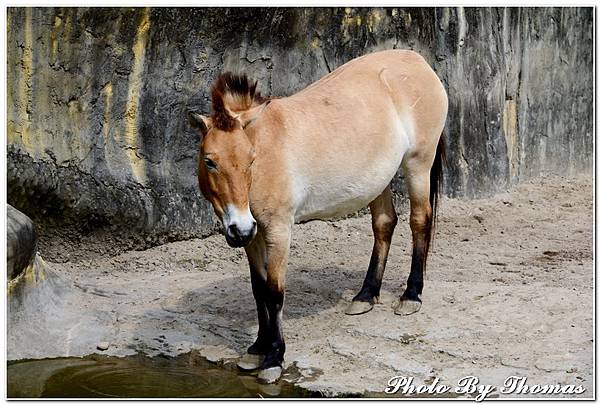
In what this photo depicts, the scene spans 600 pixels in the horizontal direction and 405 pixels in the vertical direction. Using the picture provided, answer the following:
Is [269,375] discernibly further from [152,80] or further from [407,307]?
[152,80]

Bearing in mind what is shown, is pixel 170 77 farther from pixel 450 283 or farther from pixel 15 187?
pixel 450 283

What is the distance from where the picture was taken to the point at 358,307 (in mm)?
6188

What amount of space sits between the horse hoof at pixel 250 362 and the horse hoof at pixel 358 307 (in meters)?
0.87

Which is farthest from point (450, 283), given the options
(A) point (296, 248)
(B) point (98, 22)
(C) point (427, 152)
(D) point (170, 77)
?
(B) point (98, 22)

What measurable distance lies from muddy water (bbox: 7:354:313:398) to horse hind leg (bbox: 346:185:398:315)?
1.24m

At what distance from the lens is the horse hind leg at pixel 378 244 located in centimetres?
632

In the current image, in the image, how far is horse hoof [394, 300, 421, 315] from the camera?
6.09 m

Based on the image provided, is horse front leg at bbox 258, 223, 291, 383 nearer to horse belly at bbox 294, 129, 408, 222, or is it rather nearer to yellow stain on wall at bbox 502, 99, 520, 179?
horse belly at bbox 294, 129, 408, 222

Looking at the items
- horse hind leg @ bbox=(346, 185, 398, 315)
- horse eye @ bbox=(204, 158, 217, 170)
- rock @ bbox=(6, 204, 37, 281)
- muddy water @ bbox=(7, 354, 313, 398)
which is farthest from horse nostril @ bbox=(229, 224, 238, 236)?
horse hind leg @ bbox=(346, 185, 398, 315)

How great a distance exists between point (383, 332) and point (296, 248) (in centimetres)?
188

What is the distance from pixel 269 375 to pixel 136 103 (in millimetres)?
2846

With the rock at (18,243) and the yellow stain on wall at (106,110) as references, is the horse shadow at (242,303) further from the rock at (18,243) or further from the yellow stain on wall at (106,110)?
the yellow stain on wall at (106,110)

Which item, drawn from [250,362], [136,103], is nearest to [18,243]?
[250,362]

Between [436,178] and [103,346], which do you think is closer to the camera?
[103,346]
